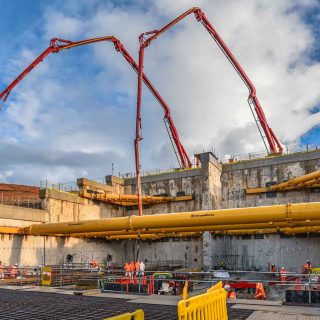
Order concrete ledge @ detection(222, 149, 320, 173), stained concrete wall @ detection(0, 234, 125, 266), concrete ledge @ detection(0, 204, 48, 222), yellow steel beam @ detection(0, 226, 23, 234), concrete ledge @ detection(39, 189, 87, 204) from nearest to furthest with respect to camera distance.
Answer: yellow steel beam @ detection(0, 226, 23, 234) → stained concrete wall @ detection(0, 234, 125, 266) → concrete ledge @ detection(0, 204, 48, 222) → concrete ledge @ detection(39, 189, 87, 204) → concrete ledge @ detection(222, 149, 320, 173)

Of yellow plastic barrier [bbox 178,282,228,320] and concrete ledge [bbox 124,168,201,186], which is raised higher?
concrete ledge [bbox 124,168,201,186]

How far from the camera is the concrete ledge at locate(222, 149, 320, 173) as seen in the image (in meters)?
32.3

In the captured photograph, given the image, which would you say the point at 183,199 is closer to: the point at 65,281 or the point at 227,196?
the point at 227,196

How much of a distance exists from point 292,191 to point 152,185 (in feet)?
45.4

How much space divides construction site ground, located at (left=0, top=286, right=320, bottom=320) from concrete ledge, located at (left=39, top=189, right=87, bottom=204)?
15.2m

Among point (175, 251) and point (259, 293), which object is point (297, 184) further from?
point (259, 293)

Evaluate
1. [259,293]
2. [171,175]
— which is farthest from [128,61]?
[259,293]

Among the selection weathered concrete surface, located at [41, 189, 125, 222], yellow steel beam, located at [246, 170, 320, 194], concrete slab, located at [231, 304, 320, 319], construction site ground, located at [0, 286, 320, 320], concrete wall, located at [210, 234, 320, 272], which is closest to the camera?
construction site ground, located at [0, 286, 320, 320]

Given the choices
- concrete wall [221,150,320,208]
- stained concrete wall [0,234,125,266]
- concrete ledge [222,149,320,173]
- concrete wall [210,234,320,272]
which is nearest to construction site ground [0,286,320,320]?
stained concrete wall [0,234,125,266]

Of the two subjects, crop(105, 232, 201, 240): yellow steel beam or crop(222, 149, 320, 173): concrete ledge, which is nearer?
crop(222, 149, 320, 173): concrete ledge

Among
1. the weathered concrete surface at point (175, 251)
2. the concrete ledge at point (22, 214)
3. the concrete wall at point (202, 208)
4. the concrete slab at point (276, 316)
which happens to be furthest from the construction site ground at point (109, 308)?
the weathered concrete surface at point (175, 251)

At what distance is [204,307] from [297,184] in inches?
1030

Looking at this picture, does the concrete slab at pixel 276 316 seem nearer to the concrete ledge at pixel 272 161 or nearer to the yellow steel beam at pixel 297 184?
the yellow steel beam at pixel 297 184

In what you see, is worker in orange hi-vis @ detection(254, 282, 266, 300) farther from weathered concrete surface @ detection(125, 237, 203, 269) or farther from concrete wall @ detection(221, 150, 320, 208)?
concrete wall @ detection(221, 150, 320, 208)
